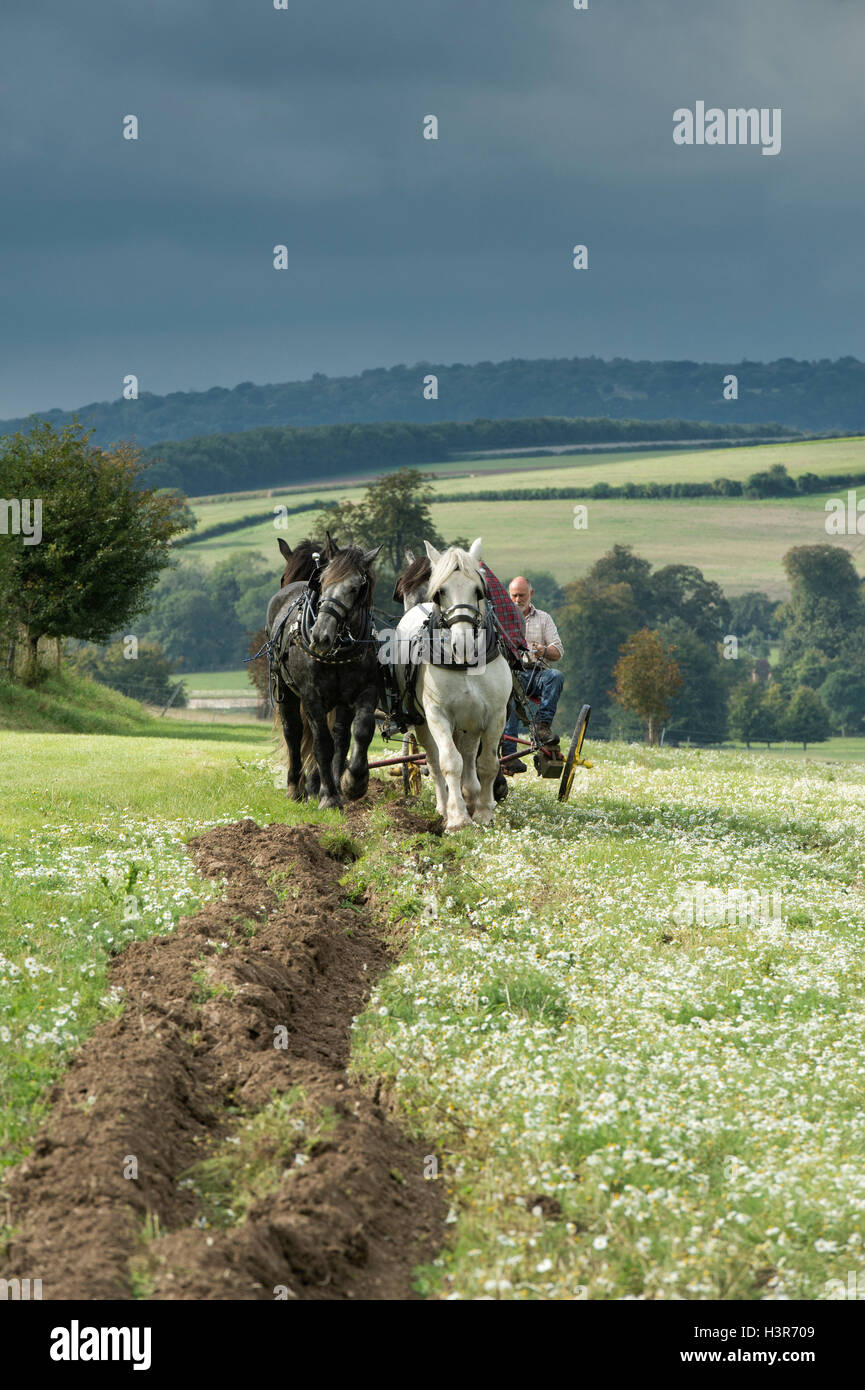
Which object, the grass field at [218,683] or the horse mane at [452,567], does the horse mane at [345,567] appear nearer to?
the horse mane at [452,567]

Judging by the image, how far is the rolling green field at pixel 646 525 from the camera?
134 meters

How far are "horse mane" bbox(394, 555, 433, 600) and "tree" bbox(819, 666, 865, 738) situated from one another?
325ft

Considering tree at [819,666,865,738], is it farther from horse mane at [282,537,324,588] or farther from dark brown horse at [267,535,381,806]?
dark brown horse at [267,535,381,806]

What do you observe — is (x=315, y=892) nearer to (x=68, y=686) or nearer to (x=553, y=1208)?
(x=553, y=1208)

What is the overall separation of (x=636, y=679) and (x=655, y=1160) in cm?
5366

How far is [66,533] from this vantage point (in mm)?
38406

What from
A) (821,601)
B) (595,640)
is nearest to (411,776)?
(595,640)

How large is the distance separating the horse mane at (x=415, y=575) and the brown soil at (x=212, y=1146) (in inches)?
219

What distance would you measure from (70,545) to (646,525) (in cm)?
11610

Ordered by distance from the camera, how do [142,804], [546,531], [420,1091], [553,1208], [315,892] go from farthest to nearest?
1. [546,531]
2. [142,804]
3. [315,892]
4. [420,1091]
5. [553,1208]

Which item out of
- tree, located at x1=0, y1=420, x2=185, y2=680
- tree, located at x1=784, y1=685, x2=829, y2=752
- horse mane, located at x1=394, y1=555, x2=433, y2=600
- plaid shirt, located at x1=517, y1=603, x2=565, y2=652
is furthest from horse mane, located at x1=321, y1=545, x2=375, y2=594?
tree, located at x1=784, y1=685, x2=829, y2=752

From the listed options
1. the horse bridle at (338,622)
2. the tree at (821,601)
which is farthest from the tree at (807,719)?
the horse bridle at (338,622)

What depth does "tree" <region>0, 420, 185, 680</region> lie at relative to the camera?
125 ft
